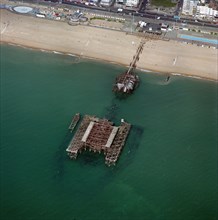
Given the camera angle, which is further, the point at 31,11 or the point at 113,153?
the point at 31,11

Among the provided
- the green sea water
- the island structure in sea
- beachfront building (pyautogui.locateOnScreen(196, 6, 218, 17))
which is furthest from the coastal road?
the island structure in sea

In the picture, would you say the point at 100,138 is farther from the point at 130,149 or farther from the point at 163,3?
the point at 163,3

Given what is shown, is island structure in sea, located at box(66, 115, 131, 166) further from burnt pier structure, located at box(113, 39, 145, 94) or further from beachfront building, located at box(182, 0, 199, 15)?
beachfront building, located at box(182, 0, 199, 15)

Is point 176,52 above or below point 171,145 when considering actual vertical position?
above

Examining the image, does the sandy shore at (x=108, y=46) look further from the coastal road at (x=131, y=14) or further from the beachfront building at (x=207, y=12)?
the beachfront building at (x=207, y=12)

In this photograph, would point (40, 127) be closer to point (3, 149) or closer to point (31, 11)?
point (3, 149)

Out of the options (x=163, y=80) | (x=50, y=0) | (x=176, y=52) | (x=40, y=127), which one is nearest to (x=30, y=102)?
(x=40, y=127)
